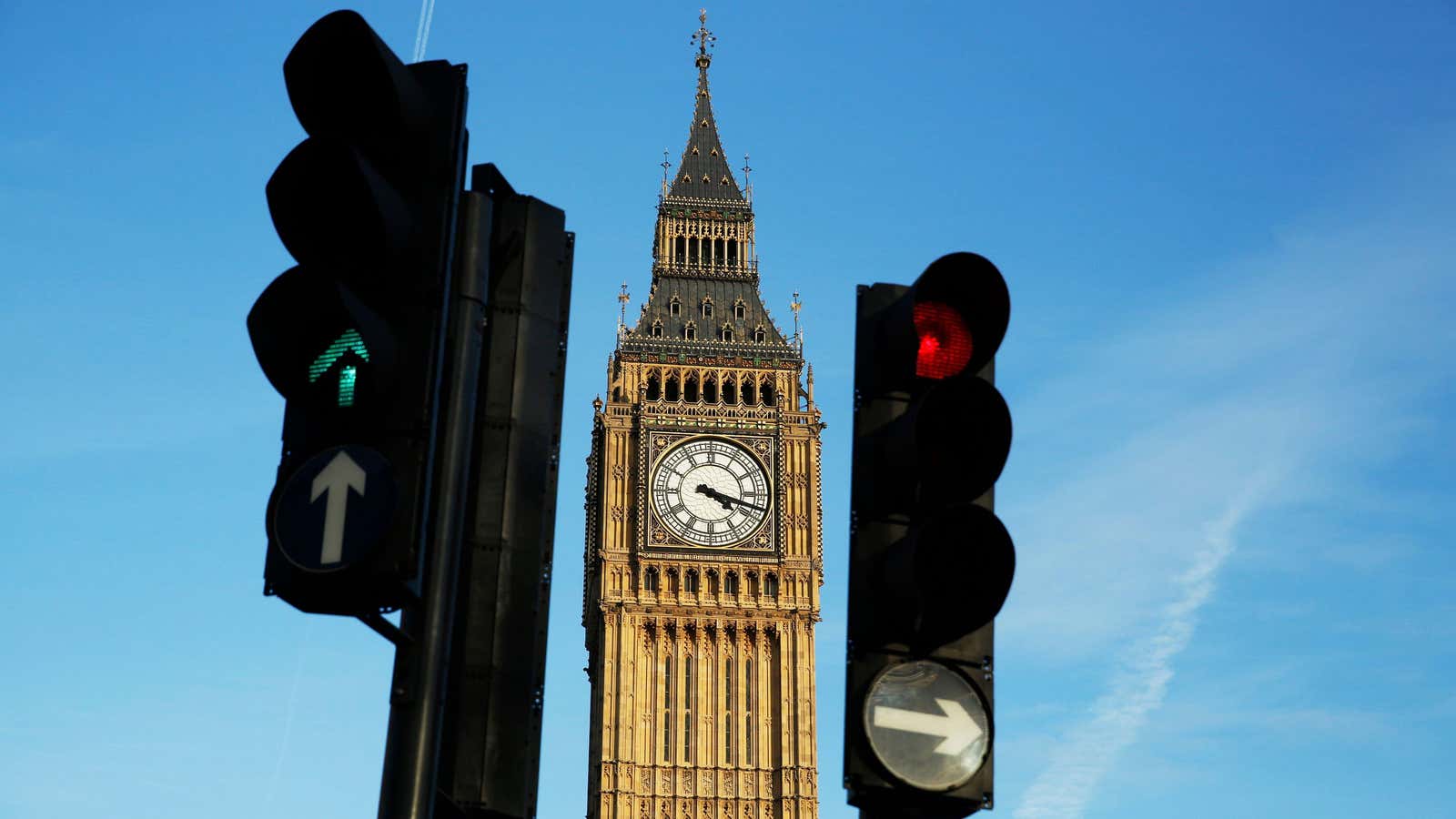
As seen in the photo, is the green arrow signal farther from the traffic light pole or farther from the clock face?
the clock face

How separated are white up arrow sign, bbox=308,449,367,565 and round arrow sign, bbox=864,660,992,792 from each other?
1583mm

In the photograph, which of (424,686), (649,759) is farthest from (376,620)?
(649,759)

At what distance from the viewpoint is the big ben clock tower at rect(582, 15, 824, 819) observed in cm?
6712

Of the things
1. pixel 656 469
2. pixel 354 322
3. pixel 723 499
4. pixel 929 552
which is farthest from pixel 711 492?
pixel 354 322

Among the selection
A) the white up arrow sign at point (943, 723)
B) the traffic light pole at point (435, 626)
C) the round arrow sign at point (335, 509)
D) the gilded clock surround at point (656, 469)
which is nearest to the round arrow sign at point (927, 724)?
the white up arrow sign at point (943, 723)

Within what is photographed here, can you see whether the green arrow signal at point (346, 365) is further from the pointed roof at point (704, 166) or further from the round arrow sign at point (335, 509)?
the pointed roof at point (704, 166)

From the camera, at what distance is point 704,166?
263 feet

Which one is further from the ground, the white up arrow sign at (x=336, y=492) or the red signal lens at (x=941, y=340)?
the red signal lens at (x=941, y=340)

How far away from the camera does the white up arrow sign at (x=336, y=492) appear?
5.41m

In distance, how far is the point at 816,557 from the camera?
70062 millimetres

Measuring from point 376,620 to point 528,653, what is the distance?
970 millimetres

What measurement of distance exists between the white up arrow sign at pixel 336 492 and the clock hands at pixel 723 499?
6498 cm

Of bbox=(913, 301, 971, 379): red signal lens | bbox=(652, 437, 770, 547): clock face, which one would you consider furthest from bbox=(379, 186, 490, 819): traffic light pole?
bbox=(652, 437, 770, 547): clock face

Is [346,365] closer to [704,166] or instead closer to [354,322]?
[354,322]
